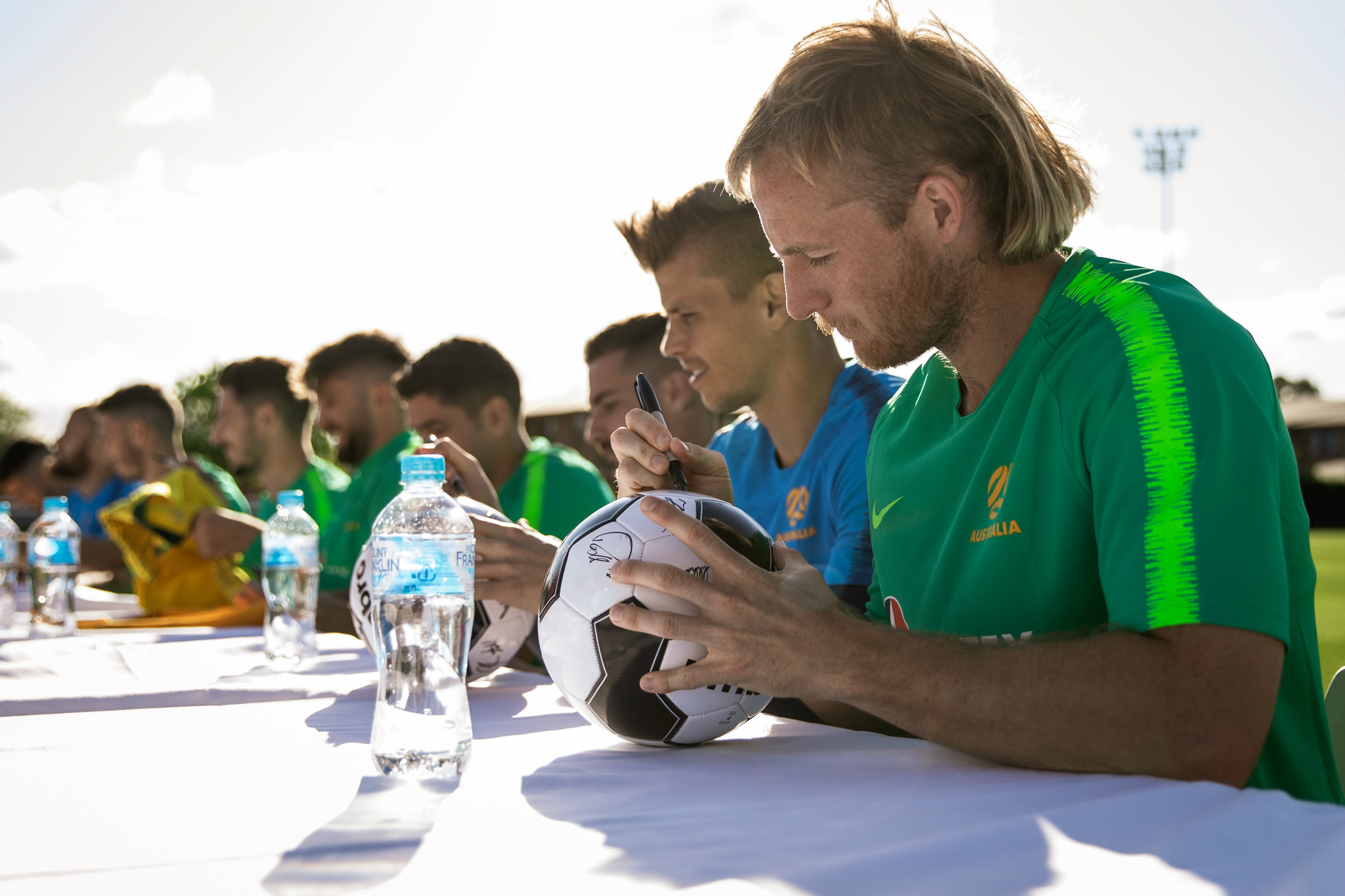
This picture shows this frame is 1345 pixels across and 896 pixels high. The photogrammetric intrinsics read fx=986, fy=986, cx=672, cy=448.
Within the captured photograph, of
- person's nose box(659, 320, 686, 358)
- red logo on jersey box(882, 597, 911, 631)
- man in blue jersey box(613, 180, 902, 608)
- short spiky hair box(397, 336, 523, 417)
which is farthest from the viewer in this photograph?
short spiky hair box(397, 336, 523, 417)

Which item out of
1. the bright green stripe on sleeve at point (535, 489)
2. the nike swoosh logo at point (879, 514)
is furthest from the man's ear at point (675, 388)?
the nike swoosh logo at point (879, 514)

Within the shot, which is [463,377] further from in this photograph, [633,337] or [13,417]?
[13,417]

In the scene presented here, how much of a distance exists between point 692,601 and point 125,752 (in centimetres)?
100

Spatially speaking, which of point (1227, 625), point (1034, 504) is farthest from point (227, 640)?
point (1227, 625)

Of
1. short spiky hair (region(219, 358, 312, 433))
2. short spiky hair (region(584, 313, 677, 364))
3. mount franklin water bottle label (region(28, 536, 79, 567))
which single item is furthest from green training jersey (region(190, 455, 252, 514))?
short spiky hair (region(584, 313, 677, 364))

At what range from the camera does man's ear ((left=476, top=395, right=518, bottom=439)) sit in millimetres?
4762

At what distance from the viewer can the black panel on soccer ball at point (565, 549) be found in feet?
5.37

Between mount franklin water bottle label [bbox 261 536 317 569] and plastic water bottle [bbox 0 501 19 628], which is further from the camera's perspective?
plastic water bottle [bbox 0 501 19 628]

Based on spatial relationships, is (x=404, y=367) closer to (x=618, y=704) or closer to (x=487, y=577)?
(x=487, y=577)

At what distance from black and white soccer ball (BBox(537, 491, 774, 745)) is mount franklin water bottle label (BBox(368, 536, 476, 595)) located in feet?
0.61

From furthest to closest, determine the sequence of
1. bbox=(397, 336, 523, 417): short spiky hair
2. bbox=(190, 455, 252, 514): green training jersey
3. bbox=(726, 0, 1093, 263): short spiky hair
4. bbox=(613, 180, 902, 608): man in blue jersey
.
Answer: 1. bbox=(190, 455, 252, 514): green training jersey
2. bbox=(397, 336, 523, 417): short spiky hair
3. bbox=(613, 180, 902, 608): man in blue jersey
4. bbox=(726, 0, 1093, 263): short spiky hair

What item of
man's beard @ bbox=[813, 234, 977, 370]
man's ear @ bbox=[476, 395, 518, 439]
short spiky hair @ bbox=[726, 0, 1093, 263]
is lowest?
man's ear @ bbox=[476, 395, 518, 439]

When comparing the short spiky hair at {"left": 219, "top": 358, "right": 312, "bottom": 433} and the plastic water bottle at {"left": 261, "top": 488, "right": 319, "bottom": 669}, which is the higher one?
the short spiky hair at {"left": 219, "top": 358, "right": 312, "bottom": 433}

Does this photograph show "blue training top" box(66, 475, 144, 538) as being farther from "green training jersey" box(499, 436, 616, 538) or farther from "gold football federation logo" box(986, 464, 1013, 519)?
"gold football federation logo" box(986, 464, 1013, 519)
